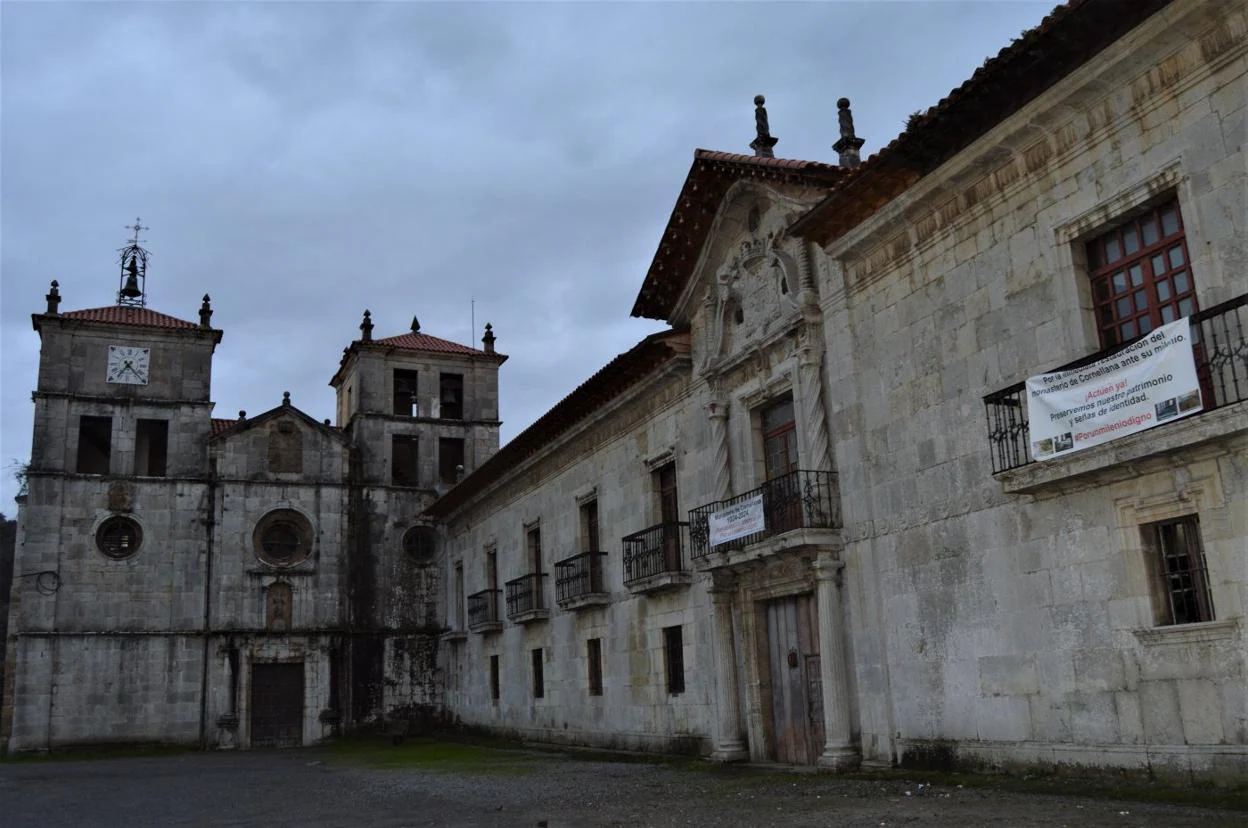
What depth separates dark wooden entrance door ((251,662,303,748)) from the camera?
30734 millimetres

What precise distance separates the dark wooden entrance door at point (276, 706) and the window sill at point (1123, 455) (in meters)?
24.9

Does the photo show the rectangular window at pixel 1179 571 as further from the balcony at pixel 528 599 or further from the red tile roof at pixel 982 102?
the balcony at pixel 528 599

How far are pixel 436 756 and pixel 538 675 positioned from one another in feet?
11.8

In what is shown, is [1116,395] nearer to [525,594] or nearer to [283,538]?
[525,594]

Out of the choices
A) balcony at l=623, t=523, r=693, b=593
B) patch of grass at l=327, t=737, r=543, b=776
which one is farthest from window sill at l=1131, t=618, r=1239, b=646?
patch of grass at l=327, t=737, r=543, b=776

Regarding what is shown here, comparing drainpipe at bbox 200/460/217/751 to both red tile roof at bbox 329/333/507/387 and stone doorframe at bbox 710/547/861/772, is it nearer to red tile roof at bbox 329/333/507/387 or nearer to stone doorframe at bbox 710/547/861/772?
red tile roof at bbox 329/333/507/387

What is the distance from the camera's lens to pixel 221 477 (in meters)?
31.7

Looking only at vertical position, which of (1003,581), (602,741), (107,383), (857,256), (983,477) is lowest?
(602,741)

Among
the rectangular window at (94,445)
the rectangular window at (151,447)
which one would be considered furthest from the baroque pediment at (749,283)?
the rectangular window at (94,445)

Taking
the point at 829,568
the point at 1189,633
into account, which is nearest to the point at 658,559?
the point at 829,568

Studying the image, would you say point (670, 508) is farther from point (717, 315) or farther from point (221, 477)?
point (221, 477)

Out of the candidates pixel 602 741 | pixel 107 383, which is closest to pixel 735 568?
pixel 602 741

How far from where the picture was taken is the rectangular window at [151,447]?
31.8m

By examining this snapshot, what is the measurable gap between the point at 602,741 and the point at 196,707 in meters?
14.1
